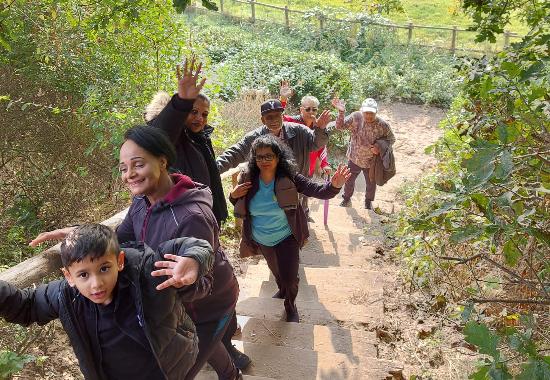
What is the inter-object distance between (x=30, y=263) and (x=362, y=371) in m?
2.35

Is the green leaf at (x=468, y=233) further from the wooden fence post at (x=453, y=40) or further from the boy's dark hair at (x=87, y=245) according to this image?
the wooden fence post at (x=453, y=40)

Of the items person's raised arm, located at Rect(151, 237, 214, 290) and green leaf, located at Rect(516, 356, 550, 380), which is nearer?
green leaf, located at Rect(516, 356, 550, 380)

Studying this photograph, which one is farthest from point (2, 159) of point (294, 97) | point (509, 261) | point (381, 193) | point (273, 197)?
point (294, 97)

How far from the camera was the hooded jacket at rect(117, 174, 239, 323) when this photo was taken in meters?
2.47

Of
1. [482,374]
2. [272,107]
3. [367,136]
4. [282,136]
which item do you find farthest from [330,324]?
[367,136]

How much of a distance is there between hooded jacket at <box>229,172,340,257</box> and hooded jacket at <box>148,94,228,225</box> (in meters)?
0.43

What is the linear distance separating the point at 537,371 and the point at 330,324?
324 cm

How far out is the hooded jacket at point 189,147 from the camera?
10.4ft

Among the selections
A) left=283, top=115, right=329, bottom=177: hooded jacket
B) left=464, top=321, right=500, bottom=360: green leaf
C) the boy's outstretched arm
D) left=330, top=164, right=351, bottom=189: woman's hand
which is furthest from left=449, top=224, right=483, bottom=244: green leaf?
left=283, top=115, right=329, bottom=177: hooded jacket

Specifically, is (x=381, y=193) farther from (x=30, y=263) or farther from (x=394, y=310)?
(x=30, y=263)

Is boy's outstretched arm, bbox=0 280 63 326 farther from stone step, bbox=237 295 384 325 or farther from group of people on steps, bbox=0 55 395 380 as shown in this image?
Answer: stone step, bbox=237 295 384 325

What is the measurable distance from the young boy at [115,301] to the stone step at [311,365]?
5.55ft

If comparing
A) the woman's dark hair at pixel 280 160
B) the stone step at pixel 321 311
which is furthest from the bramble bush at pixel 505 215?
the woman's dark hair at pixel 280 160

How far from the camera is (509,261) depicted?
2350 millimetres
